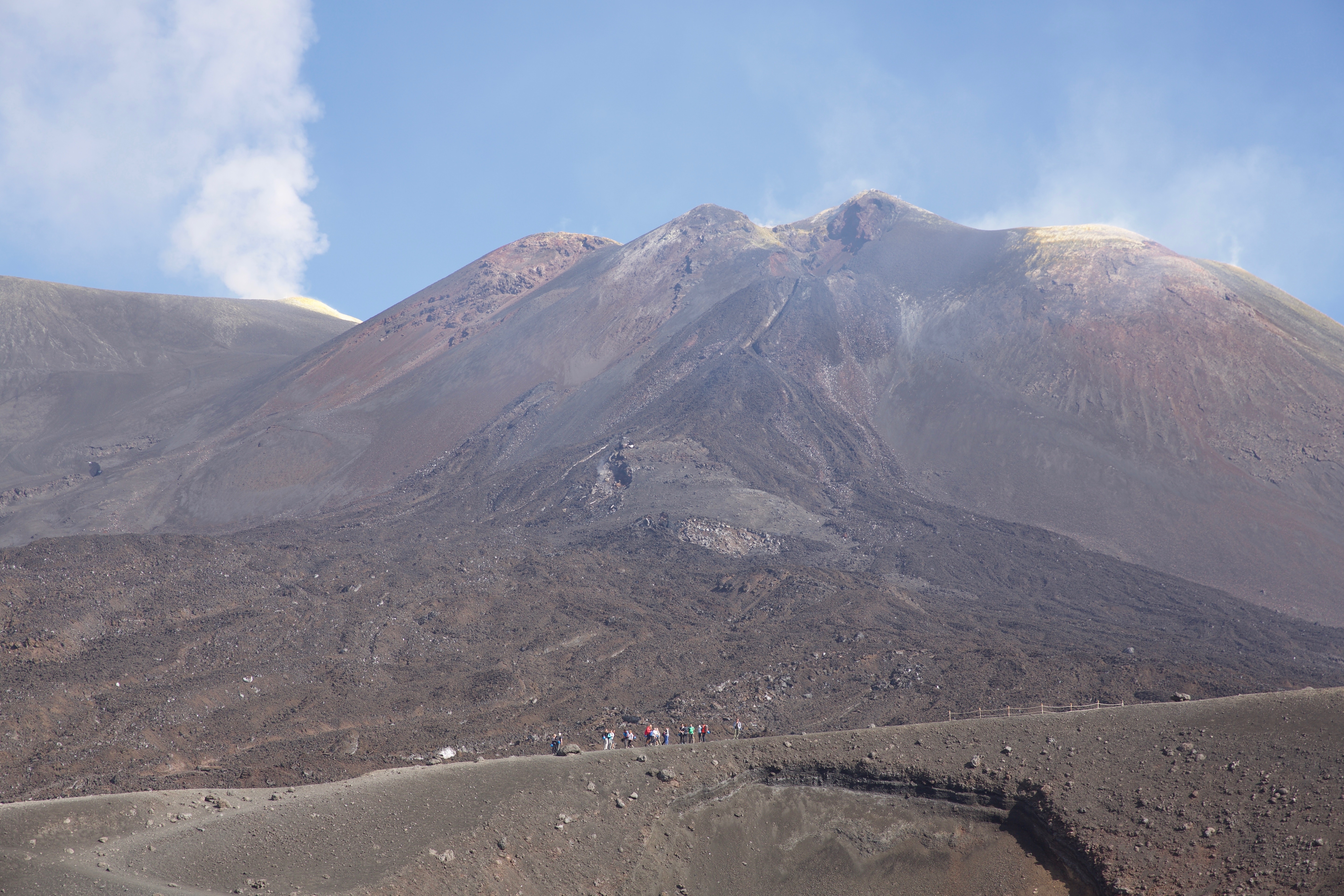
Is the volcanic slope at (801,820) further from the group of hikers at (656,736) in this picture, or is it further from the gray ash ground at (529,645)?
the gray ash ground at (529,645)

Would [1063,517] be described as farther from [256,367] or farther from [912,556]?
[256,367]

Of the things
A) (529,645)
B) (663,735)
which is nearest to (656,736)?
(663,735)

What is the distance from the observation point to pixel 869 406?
75562 millimetres

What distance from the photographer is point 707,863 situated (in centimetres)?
1694

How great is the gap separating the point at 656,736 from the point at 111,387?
332 ft

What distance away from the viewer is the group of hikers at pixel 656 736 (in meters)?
22.3

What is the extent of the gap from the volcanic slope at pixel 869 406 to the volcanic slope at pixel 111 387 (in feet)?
6.82

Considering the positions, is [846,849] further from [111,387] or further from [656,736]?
[111,387]

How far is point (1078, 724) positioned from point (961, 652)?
60.1ft

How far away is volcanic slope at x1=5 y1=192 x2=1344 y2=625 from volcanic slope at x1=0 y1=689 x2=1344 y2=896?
37709mm

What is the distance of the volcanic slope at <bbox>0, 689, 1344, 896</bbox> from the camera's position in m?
15.0

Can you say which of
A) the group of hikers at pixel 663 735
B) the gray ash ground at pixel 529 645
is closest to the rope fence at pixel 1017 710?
the gray ash ground at pixel 529 645

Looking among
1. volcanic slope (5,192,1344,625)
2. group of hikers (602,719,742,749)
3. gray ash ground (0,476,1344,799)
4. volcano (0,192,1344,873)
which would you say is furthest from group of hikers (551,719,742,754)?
volcanic slope (5,192,1344,625)

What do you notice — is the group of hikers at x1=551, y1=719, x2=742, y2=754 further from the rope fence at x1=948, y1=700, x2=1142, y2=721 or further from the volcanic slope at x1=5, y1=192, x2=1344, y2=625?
the volcanic slope at x1=5, y1=192, x2=1344, y2=625
